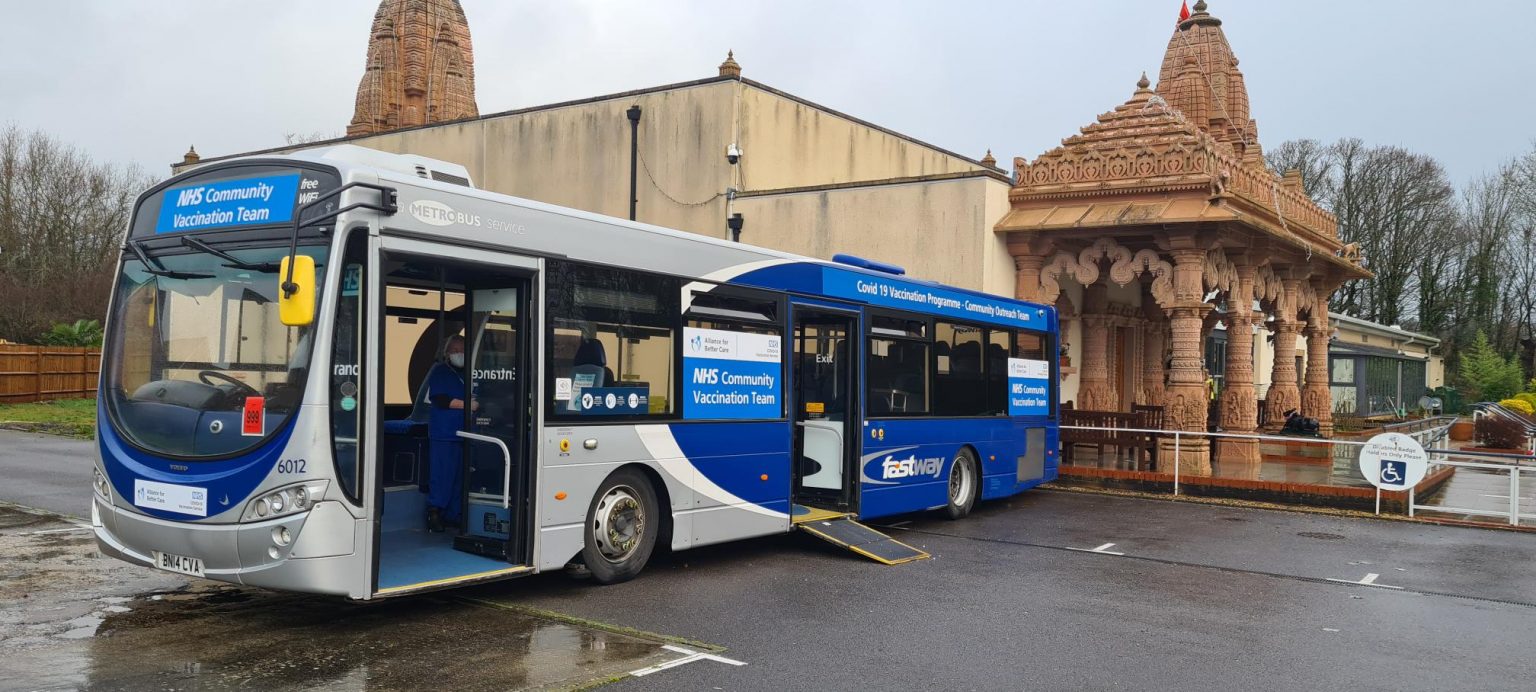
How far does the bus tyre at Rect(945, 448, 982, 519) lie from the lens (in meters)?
14.3

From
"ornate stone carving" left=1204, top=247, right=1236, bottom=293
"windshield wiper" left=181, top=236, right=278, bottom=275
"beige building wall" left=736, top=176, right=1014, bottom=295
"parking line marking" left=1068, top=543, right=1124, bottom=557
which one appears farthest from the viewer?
"beige building wall" left=736, top=176, right=1014, bottom=295

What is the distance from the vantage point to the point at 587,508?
891cm

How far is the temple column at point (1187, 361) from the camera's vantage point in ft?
62.9

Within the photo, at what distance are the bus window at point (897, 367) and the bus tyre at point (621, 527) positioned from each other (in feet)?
11.7

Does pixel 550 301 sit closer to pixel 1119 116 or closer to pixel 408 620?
pixel 408 620

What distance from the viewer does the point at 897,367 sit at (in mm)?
12906

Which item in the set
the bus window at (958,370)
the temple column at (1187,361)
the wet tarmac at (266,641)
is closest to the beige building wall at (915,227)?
the temple column at (1187,361)

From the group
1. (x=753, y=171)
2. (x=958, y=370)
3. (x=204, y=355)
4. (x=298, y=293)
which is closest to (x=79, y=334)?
(x=753, y=171)

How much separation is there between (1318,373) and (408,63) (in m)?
31.7

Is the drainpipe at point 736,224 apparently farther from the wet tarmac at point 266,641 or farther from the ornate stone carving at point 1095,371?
the wet tarmac at point 266,641

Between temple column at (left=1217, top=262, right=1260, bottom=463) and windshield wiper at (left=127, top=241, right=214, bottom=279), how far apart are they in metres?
18.1

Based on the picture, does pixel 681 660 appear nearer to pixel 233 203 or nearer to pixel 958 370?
pixel 233 203

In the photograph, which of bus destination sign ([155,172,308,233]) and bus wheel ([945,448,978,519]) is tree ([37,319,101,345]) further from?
bus destination sign ([155,172,308,233])

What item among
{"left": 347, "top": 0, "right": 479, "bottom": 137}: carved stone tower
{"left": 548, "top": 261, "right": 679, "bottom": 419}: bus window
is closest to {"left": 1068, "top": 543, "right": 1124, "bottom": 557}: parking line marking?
{"left": 548, "top": 261, "right": 679, "bottom": 419}: bus window
